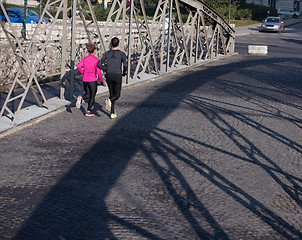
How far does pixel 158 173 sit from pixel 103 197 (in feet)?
4.50

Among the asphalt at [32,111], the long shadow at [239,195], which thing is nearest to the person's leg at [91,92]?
the asphalt at [32,111]

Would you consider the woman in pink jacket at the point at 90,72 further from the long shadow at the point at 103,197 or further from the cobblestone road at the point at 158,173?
the long shadow at the point at 103,197

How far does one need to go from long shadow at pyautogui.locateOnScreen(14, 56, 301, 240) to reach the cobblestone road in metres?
0.01

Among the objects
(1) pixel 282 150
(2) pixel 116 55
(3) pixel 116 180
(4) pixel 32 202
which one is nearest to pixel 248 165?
(1) pixel 282 150

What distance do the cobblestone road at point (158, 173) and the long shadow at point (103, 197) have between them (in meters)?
0.01

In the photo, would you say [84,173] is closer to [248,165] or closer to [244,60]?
[248,165]

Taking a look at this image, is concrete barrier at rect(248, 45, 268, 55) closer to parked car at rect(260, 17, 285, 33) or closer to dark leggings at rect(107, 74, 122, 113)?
dark leggings at rect(107, 74, 122, 113)

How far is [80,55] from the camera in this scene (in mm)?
21656

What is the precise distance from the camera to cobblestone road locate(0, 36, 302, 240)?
6320 millimetres

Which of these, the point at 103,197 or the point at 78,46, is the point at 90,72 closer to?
the point at 103,197

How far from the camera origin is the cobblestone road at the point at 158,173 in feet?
20.7

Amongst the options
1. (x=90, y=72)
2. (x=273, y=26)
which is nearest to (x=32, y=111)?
(x=90, y=72)

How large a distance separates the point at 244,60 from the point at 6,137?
62.4 feet

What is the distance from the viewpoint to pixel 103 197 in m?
7.17
